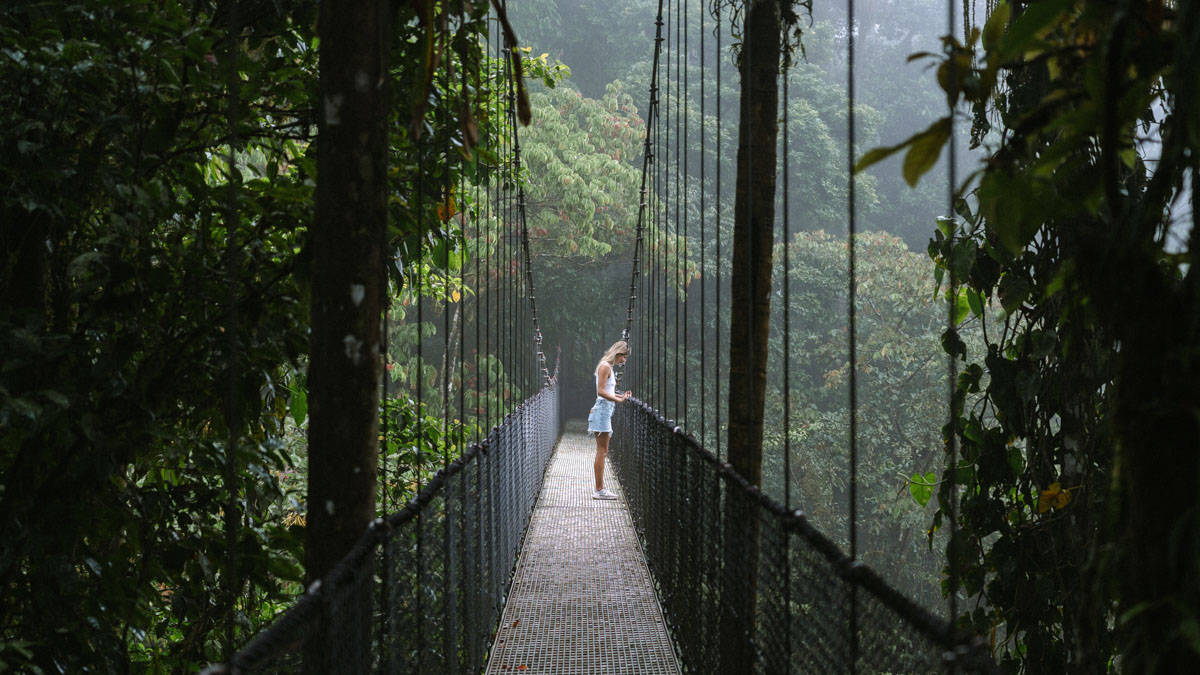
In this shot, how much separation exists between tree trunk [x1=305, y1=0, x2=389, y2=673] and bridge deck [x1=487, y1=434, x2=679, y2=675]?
5.14 ft

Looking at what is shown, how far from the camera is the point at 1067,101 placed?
0.62m

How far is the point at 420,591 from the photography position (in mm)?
1689

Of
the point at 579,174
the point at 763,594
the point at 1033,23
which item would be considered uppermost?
the point at 579,174

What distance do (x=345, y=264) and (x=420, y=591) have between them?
1.96 ft

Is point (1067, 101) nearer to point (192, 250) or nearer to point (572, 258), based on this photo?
point (192, 250)

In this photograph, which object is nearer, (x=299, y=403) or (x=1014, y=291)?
(x=1014, y=291)

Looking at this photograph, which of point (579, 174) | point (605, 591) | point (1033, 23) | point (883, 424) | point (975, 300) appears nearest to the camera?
point (1033, 23)

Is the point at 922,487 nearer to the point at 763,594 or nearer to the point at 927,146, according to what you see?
the point at 763,594

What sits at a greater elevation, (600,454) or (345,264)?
(345,264)

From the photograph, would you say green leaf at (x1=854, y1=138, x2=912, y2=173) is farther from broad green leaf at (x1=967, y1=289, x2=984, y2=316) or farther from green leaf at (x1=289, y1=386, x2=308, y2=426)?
green leaf at (x1=289, y1=386, x2=308, y2=426)

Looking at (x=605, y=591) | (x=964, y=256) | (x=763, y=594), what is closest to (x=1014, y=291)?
(x=964, y=256)

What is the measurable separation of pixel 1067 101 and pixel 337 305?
1.07 metres

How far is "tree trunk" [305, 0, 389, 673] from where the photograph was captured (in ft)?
4.70

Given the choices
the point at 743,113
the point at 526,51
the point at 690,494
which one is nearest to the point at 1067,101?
the point at 743,113
